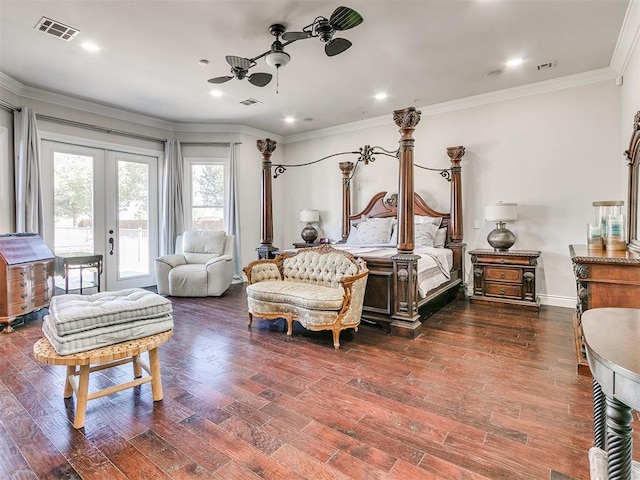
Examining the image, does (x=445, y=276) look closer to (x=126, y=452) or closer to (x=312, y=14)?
(x=312, y=14)

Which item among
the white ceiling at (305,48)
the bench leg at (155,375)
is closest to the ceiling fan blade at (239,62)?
the white ceiling at (305,48)

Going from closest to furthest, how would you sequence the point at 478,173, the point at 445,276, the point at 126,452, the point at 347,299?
the point at 126,452
the point at 347,299
the point at 445,276
the point at 478,173

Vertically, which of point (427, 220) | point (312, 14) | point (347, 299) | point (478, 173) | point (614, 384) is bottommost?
point (347, 299)

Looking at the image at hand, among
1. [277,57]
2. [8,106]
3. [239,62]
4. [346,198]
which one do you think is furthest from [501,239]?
[8,106]

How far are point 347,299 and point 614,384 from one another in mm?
2520

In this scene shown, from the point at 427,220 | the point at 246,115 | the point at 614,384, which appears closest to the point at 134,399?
the point at 614,384

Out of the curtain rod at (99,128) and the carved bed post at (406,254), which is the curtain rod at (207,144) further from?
the carved bed post at (406,254)

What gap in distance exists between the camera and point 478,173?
17.7 ft

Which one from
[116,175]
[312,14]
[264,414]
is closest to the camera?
[264,414]

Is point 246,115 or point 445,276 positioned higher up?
point 246,115

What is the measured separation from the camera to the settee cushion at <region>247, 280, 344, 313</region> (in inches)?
135

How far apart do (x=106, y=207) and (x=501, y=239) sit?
6308 millimetres

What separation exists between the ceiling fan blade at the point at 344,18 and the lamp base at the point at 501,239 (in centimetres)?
356

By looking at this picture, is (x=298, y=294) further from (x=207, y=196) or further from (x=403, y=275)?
(x=207, y=196)
